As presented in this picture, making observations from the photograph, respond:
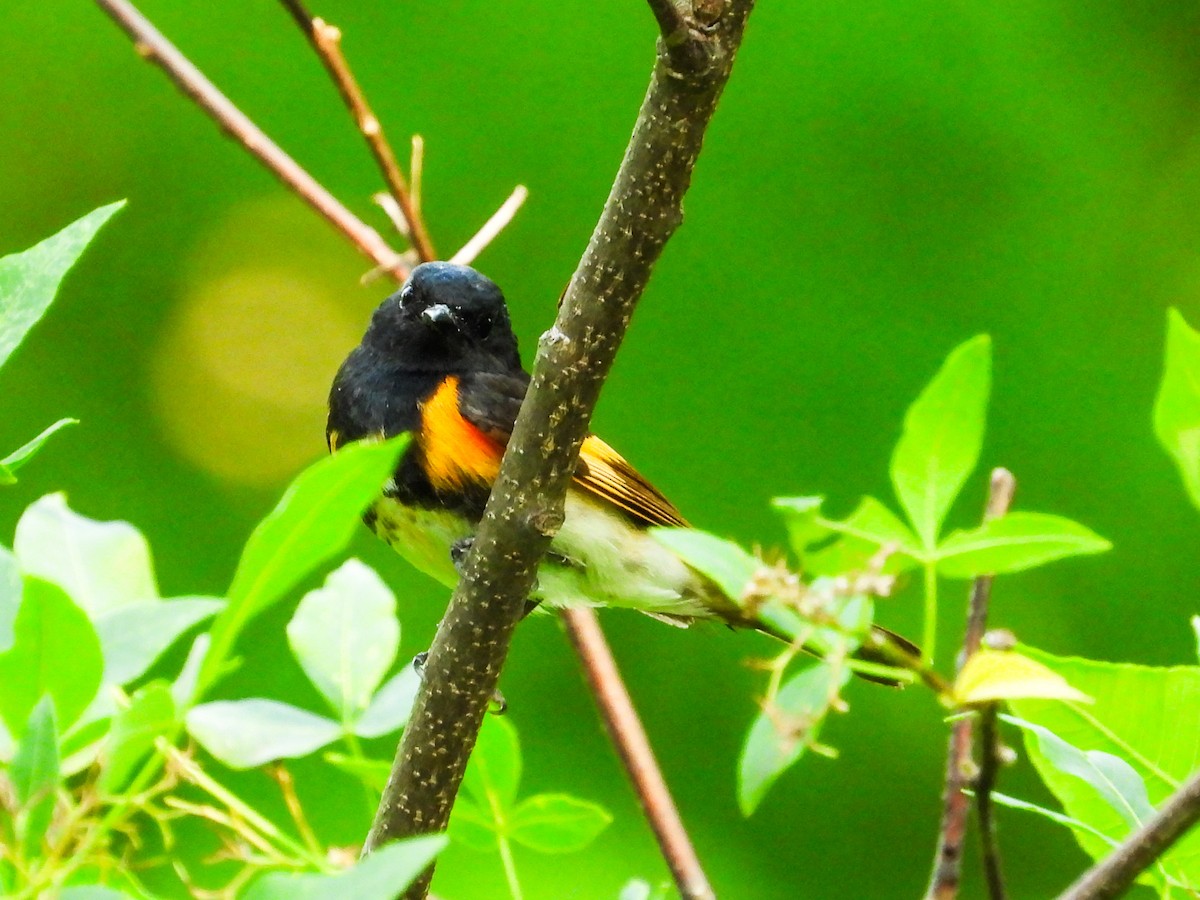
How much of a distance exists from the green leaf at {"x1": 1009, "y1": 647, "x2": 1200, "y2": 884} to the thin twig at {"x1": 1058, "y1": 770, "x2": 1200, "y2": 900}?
0.23ft

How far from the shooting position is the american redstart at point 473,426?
1435mm

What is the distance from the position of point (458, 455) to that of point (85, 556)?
0.74 m

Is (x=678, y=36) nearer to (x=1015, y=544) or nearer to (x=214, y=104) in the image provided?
(x=1015, y=544)

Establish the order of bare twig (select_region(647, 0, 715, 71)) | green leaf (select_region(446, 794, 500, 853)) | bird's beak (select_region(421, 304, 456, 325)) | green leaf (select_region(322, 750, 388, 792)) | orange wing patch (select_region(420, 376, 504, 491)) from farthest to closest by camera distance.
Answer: bird's beak (select_region(421, 304, 456, 325)), orange wing patch (select_region(420, 376, 504, 491)), green leaf (select_region(446, 794, 500, 853)), green leaf (select_region(322, 750, 388, 792)), bare twig (select_region(647, 0, 715, 71))

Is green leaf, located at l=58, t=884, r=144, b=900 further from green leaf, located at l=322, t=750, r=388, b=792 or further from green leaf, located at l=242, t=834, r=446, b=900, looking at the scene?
green leaf, located at l=322, t=750, r=388, b=792

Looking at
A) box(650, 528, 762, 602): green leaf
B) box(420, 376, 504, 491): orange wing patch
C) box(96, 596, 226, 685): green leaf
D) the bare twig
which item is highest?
box(420, 376, 504, 491): orange wing patch

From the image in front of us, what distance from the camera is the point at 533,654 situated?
7.76 feet

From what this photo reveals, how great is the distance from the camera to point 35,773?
1.29 ft

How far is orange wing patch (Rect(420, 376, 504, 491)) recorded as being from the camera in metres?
1.37

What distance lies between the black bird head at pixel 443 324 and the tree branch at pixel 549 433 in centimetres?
79

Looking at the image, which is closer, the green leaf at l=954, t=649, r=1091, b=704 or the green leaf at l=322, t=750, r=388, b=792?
the green leaf at l=954, t=649, r=1091, b=704

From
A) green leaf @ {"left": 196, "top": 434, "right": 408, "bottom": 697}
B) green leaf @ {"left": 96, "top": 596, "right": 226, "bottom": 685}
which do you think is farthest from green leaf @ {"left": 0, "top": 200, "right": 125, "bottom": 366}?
green leaf @ {"left": 196, "top": 434, "right": 408, "bottom": 697}

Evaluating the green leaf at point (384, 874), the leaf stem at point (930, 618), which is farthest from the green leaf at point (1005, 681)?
the green leaf at point (384, 874)

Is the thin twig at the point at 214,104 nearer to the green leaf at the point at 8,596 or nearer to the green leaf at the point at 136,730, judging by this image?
the green leaf at the point at 8,596
